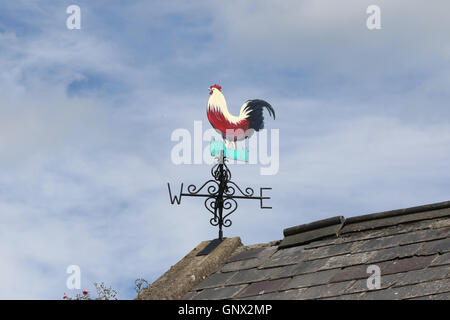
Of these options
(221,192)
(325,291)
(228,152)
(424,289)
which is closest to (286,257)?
(325,291)

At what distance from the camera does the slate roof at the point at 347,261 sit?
5871 millimetres

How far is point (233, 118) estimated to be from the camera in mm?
8938

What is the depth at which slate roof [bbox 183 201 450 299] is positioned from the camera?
5.87 metres

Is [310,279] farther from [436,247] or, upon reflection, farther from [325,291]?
[436,247]

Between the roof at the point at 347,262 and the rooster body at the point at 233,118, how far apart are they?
4.43ft

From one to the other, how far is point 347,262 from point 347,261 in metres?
0.03

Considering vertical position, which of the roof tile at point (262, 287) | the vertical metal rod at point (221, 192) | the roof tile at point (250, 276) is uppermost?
the vertical metal rod at point (221, 192)

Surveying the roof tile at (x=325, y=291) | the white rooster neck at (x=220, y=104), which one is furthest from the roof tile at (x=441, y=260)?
the white rooster neck at (x=220, y=104)

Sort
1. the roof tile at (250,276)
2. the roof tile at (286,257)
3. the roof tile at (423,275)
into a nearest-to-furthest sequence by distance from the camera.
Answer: the roof tile at (423,275), the roof tile at (250,276), the roof tile at (286,257)

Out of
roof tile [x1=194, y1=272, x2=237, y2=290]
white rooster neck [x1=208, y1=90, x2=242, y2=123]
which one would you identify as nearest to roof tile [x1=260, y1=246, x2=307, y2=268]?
roof tile [x1=194, y1=272, x2=237, y2=290]

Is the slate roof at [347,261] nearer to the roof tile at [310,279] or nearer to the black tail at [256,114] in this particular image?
the roof tile at [310,279]

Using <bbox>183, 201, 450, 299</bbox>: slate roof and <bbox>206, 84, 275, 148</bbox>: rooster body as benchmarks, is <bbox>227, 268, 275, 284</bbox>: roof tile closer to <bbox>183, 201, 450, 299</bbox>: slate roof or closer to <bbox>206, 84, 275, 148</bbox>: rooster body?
<bbox>183, 201, 450, 299</bbox>: slate roof
